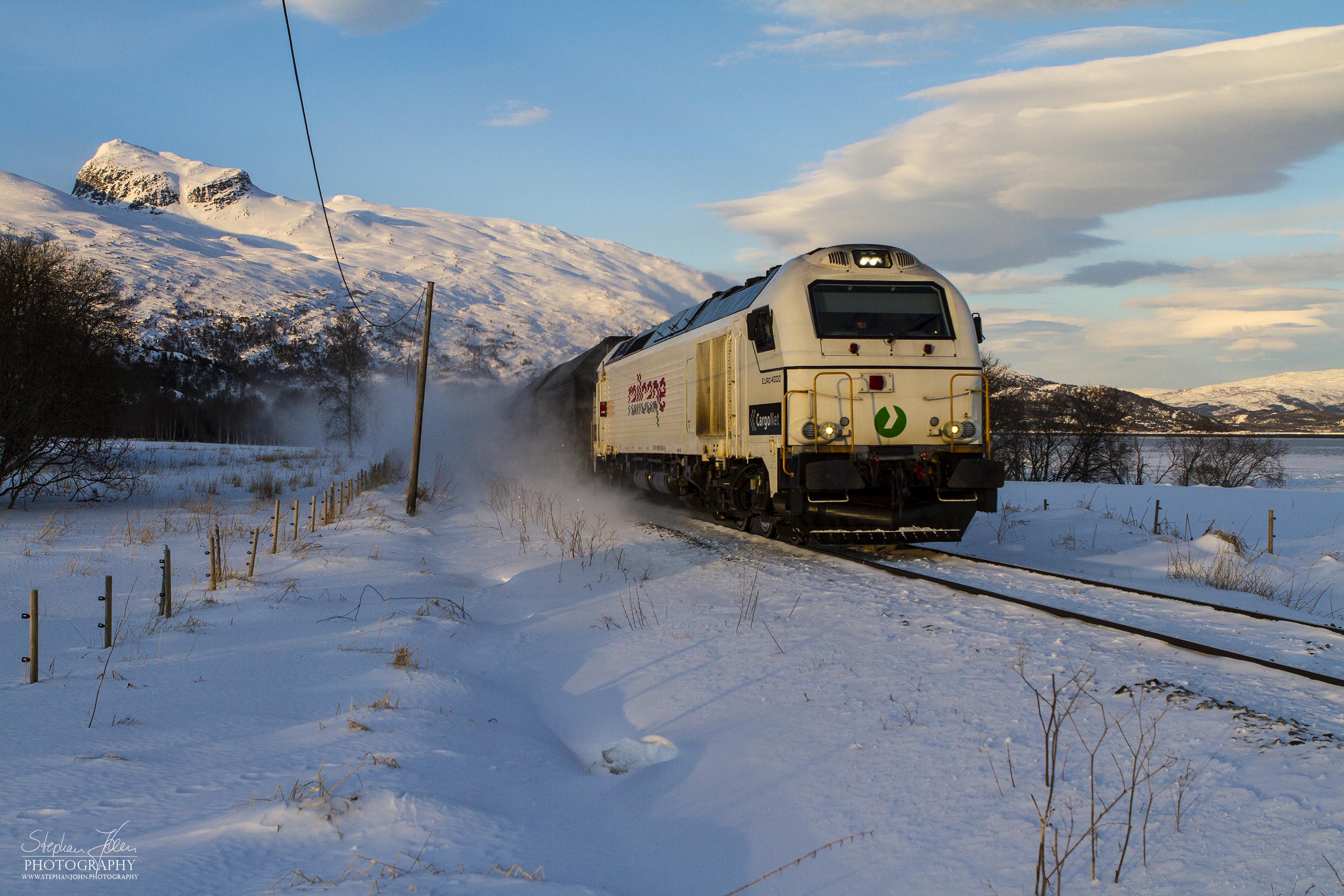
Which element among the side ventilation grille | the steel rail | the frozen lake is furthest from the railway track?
the frozen lake

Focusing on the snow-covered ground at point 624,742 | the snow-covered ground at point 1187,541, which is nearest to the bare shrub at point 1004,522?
the snow-covered ground at point 1187,541

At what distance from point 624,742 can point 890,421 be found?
250 inches

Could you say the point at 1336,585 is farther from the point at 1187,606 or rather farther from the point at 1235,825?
the point at 1235,825

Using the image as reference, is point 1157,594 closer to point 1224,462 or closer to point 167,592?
point 167,592


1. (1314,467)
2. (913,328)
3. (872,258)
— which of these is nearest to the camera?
(913,328)

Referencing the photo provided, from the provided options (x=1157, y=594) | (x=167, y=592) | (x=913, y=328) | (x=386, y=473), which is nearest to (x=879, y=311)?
(x=913, y=328)

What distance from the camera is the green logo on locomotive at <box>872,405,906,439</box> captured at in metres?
10.1

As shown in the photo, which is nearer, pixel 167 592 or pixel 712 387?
pixel 167 592

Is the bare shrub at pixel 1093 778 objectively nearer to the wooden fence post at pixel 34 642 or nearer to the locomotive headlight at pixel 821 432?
the locomotive headlight at pixel 821 432

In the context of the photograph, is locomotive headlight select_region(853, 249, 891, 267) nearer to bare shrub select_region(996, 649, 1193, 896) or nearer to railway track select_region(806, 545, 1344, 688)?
railway track select_region(806, 545, 1344, 688)

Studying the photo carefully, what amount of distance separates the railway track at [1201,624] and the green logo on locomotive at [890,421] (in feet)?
5.88

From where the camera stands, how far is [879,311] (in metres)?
10.6

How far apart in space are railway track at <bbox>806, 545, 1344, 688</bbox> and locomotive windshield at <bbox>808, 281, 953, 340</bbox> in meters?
3.14

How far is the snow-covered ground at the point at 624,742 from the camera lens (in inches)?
129
